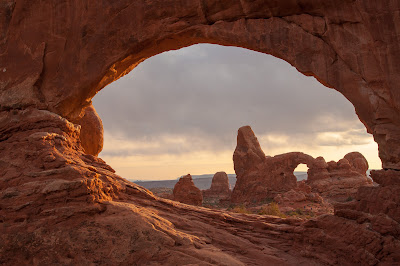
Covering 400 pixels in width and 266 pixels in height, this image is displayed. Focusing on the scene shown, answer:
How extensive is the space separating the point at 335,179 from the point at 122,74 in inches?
1005

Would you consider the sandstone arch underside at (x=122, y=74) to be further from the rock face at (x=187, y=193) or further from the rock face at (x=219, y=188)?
the rock face at (x=219, y=188)

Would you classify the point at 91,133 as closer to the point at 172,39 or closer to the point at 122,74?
the point at 122,74

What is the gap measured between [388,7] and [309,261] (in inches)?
236

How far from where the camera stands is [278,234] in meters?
7.32

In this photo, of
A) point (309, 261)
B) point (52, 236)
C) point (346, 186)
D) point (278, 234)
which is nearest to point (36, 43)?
point (52, 236)

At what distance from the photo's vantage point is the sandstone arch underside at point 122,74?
18.4ft

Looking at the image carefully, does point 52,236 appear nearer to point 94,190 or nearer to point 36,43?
point 94,190

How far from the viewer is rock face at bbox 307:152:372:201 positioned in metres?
27.6

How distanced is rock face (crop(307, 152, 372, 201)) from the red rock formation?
22270 mm

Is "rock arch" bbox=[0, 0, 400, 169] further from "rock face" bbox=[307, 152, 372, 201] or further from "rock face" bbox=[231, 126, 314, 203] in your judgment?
"rock face" bbox=[231, 126, 314, 203]

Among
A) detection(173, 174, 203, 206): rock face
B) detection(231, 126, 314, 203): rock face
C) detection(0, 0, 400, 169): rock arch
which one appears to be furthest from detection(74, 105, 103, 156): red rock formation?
detection(231, 126, 314, 203): rock face

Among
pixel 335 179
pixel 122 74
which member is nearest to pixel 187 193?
pixel 122 74

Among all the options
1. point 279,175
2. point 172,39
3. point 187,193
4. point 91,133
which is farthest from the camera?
point 279,175

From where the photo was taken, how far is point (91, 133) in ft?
38.1
